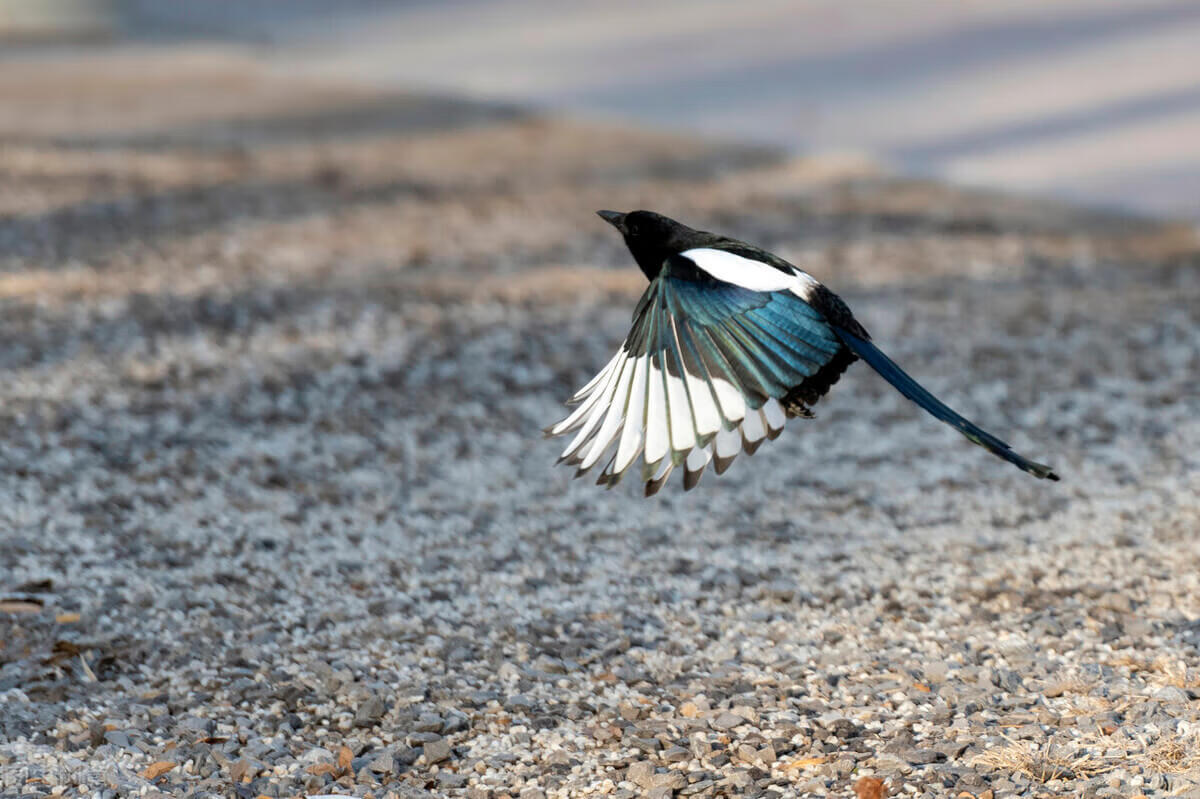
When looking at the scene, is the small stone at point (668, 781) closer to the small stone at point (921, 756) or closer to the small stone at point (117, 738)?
the small stone at point (921, 756)

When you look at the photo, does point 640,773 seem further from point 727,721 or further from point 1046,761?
point 1046,761

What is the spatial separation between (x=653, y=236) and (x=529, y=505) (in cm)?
191

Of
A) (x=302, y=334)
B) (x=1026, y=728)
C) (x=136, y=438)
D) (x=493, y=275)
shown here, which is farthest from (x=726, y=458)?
(x=493, y=275)

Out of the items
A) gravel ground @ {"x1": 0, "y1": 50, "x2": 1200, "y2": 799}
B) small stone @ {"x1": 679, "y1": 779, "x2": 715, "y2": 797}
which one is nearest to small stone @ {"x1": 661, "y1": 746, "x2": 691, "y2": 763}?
gravel ground @ {"x1": 0, "y1": 50, "x2": 1200, "y2": 799}

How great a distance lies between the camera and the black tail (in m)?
3.00

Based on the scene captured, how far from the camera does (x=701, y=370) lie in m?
3.10

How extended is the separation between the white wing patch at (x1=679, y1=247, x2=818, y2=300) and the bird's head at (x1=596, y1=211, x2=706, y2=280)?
0.10 metres

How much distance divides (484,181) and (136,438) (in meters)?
4.11

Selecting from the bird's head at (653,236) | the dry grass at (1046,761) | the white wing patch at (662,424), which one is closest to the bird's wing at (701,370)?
the white wing patch at (662,424)

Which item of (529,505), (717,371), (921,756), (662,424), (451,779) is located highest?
→ (717,371)

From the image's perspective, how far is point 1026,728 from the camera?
326 centimetres

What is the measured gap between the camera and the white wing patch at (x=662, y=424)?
2965mm

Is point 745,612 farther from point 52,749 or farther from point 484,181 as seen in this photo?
point 484,181

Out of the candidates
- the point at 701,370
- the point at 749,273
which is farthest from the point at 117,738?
the point at 749,273
